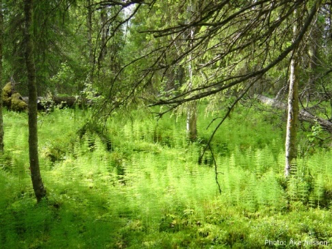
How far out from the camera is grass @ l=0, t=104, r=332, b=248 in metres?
4.32

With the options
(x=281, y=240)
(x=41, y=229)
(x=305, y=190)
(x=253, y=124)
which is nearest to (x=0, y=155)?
(x=41, y=229)

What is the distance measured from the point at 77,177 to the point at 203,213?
2.83m

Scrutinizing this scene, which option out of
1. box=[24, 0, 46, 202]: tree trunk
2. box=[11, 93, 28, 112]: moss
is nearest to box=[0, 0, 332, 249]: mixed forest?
box=[24, 0, 46, 202]: tree trunk

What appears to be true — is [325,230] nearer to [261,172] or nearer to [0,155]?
[261,172]

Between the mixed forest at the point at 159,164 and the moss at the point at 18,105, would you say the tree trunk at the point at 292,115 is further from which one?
the moss at the point at 18,105

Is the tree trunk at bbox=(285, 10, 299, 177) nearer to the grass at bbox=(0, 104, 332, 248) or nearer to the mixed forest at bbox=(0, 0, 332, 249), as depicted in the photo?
the mixed forest at bbox=(0, 0, 332, 249)

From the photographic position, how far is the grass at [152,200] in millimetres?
4320

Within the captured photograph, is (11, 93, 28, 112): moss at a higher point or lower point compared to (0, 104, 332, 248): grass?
higher

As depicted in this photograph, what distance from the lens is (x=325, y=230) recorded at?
450 centimetres

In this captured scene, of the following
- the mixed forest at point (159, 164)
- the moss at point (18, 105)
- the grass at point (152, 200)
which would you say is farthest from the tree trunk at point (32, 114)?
the moss at point (18, 105)

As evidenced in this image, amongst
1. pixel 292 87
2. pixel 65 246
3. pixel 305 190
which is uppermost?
pixel 292 87

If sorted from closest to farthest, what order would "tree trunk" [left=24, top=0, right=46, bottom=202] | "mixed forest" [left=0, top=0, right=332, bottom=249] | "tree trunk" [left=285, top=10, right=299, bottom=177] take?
"mixed forest" [left=0, top=0, right=332, bottom=249]
"tree trunk" [left=24, top=0, right=46, bottom=202]
"tree trunk" [left=285, top=10, right=299, bottom=177]

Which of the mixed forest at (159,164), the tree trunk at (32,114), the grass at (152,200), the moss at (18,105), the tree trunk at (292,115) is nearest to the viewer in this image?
the mixed forest at (159,164)

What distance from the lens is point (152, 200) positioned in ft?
16.1
